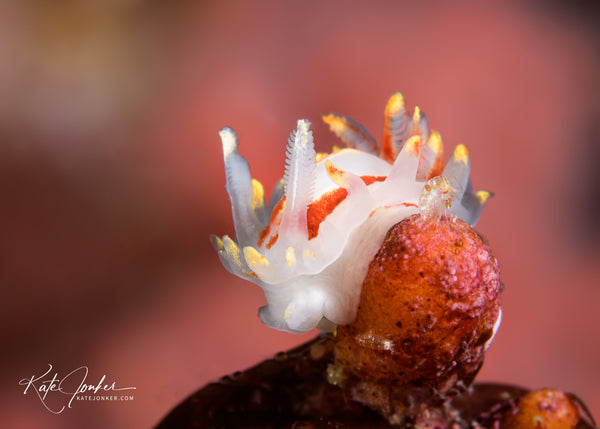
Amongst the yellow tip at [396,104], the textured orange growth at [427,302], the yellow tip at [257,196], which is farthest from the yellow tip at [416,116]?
the yellow tip at [257,196]

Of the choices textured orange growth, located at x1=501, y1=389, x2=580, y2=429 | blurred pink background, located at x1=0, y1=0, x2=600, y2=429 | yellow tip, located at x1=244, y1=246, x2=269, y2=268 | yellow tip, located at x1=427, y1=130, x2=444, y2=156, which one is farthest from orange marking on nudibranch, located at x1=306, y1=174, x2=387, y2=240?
blurred pink background, located at x1=0, y1=0, x2=600, y2=429

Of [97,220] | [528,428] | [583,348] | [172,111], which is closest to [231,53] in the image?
[172,111]

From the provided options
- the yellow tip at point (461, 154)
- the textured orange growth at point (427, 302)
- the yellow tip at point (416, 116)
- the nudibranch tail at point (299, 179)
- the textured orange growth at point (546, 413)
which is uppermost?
the yellow tip at point (416, 116)

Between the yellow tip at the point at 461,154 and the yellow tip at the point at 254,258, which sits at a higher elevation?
the yellow tip at the point at 461,154

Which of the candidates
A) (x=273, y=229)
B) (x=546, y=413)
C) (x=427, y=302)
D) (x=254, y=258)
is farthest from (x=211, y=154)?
(x=546, y=413)

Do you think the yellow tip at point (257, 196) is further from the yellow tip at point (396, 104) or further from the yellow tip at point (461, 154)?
the yellow tip at point (461, 154)

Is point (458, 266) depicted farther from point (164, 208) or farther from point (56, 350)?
point (56, 350)
